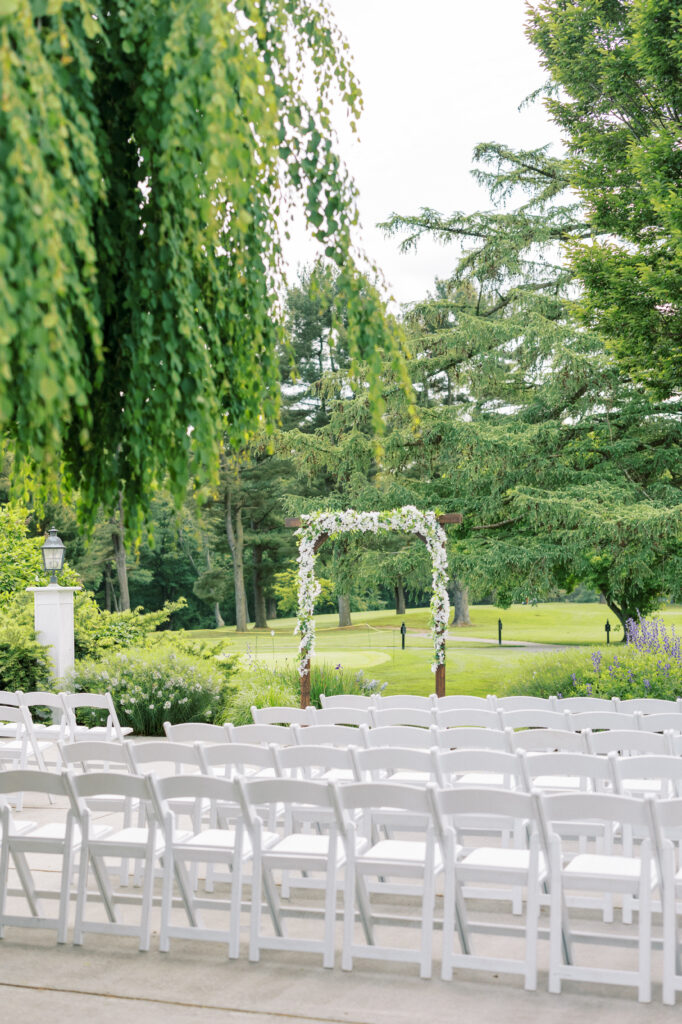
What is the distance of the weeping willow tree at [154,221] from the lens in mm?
2781

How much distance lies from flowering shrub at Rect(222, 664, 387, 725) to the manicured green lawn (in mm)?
1917

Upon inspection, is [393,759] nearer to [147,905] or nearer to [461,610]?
[147,905]

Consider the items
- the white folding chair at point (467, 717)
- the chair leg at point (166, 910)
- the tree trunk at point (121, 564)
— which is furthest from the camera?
the tree trunk at point (121, 564)

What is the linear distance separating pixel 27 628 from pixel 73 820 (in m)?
8.41

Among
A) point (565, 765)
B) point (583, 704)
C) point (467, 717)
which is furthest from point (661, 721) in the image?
point (565, 765)

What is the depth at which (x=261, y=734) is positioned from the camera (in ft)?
20.3

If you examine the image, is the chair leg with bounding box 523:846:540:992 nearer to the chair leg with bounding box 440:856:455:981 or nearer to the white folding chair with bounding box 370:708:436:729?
the chair leg with bounding box 440:856:455:981

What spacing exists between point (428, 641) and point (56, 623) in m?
20.7

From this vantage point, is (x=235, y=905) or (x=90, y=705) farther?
(x=90, y=705)

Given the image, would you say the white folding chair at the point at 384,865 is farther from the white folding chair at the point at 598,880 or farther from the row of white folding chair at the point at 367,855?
the white folding chair at the point at 598,880

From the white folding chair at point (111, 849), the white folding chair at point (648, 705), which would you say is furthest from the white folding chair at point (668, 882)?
the white folding chair at point (648, 705)

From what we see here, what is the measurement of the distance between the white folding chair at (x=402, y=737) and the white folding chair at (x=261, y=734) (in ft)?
1.62

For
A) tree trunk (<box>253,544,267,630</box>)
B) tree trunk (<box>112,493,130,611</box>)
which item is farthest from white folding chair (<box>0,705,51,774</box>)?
tree trunk (<box>253,544,267,630</box>)

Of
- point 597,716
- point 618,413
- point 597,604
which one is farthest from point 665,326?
point 597,604
